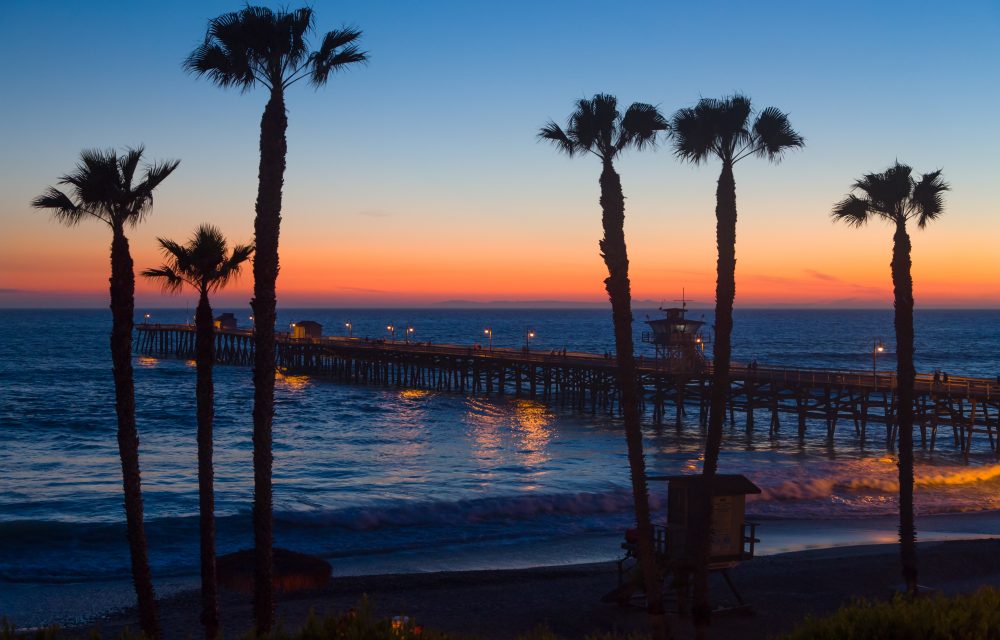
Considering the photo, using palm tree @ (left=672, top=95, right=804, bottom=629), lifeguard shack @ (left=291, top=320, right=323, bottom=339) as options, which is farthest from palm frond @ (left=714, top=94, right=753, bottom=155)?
lifeguard shack @ (left=291, top=320, right=323, bottom=339)

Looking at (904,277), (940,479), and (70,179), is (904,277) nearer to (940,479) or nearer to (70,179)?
(70,179)

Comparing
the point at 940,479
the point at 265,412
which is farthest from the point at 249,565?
the point at 940,479

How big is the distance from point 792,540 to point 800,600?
7.36m

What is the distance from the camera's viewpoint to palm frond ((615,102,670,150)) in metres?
13.0

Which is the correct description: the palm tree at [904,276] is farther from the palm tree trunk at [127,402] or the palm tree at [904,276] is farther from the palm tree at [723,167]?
the palm tree trunk at [127,402]

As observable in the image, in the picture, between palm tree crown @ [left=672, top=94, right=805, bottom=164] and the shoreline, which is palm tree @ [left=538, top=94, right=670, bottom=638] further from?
the shoreline

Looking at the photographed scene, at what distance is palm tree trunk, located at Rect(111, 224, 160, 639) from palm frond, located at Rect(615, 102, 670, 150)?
7.09 m

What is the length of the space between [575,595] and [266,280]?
10957 mm

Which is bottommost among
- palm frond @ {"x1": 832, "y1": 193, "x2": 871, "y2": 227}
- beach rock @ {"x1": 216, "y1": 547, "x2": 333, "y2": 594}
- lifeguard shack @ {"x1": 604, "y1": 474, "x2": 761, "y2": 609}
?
beach rock @ {"x1": 216, "y1": 547, "x2": 333, "y2": 594}

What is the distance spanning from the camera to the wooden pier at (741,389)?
4238 cm

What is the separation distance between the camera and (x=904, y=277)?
16547 mm

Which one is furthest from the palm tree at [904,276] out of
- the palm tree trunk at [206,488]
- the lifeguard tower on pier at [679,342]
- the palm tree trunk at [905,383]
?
the lifeguard tower on pier at [679,342]

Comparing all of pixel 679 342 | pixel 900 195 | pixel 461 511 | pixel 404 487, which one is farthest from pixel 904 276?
pixel 679 342

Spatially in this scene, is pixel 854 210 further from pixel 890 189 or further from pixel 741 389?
pixel 741 389
